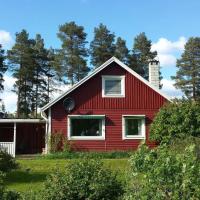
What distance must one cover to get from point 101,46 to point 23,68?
10.9m

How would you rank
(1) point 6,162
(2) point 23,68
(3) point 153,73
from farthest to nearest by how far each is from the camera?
(2) point 23,68 < (3) point 153,73 < (1) point 6,162

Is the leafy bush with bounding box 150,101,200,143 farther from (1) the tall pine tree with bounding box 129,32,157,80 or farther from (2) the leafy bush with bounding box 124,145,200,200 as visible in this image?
(1) the tall pine tree with bounding box 129,32,157,80

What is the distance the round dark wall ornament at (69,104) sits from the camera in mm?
30844

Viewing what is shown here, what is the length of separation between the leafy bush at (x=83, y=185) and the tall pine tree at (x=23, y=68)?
56.3 meters

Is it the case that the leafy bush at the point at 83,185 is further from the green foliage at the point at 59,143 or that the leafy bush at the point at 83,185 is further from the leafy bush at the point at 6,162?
the green foliage at the point at 59,143

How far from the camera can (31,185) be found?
52.0ft

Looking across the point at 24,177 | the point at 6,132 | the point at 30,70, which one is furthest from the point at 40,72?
the point at 24,177

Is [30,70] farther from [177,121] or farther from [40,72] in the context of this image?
[177,121]

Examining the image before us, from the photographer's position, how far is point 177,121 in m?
28.9

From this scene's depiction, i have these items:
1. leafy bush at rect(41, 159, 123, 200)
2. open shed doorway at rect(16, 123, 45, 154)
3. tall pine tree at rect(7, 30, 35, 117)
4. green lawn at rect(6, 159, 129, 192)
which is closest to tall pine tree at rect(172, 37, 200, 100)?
tall pine tree at rect(7, 30, 35, 117)

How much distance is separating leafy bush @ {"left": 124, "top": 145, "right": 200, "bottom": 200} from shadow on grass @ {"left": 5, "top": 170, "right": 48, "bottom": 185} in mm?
10267

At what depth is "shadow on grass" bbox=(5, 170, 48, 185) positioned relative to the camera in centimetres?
1739

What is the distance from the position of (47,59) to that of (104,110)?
3959 centimetres

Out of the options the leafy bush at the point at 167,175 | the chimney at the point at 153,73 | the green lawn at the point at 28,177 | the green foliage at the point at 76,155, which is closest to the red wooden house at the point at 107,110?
the green foliage at the point at 76,155
